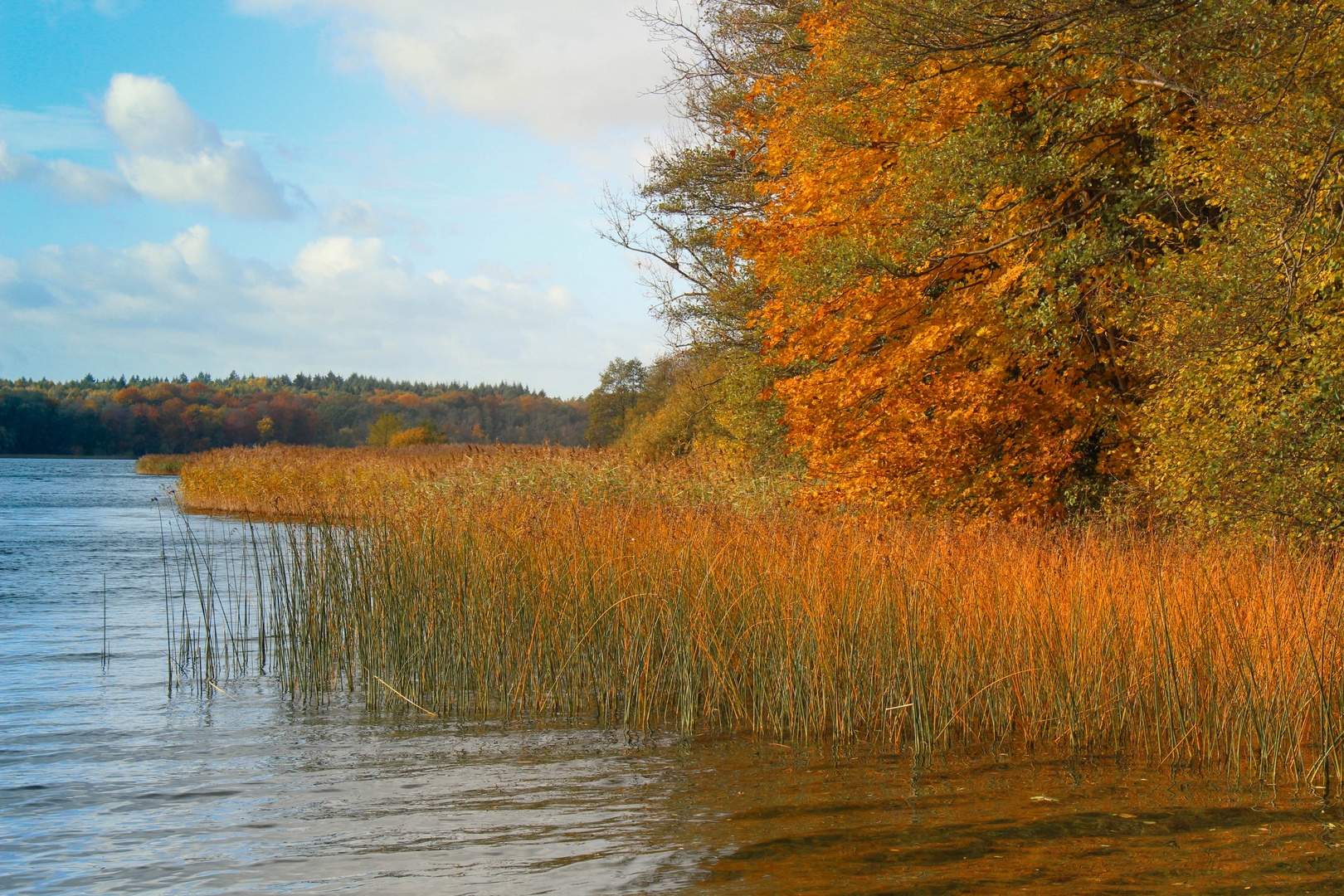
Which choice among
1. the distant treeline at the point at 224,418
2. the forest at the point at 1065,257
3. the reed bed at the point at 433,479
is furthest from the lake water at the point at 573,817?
Result: the distant treeline at the point at 224,418

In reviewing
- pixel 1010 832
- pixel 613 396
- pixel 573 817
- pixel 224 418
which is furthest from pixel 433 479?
pixel 224 418

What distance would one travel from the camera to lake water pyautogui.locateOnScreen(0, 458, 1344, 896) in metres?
4.18

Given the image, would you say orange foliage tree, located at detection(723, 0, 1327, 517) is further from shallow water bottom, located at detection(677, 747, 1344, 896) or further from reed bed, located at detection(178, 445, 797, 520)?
shallow water bottom, located at detection(677, 747, 1344, 896)

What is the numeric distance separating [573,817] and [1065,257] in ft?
30.3

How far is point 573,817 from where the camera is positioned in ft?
16.2

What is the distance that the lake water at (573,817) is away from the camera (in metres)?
4.18

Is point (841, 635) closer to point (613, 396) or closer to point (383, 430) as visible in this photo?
point (613, 396)

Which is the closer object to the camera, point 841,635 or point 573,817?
point 573,817

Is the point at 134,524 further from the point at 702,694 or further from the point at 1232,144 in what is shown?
the point at 1232,144

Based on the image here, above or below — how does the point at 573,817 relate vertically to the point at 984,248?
below

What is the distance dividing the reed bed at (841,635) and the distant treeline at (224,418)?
230 feet

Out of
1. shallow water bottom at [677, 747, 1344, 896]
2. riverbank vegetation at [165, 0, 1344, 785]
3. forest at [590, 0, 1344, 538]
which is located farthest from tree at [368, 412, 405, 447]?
shallow water bottom at [677, 747, 1344, 896]

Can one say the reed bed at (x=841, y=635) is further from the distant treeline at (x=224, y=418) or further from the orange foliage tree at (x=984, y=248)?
the distant treeline at (x=224, y=418)

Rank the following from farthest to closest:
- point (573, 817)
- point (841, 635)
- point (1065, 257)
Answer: point (1065, 257) → point (841, 635) → point (573, 817)
